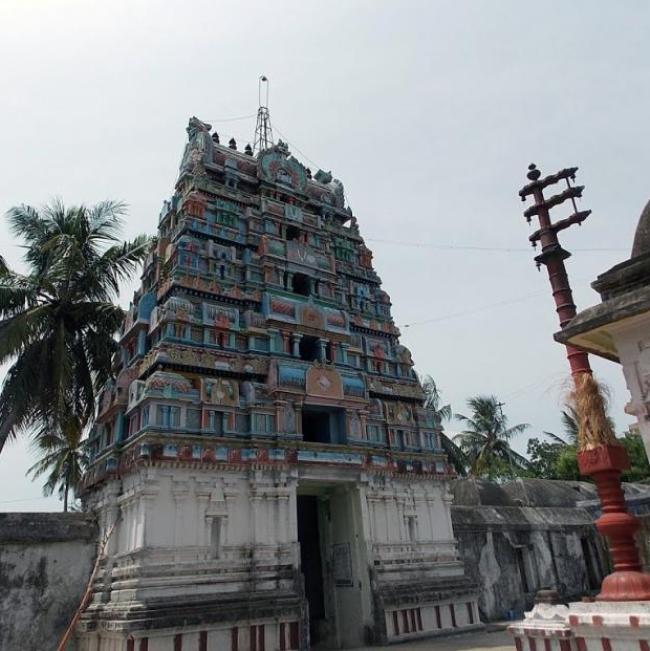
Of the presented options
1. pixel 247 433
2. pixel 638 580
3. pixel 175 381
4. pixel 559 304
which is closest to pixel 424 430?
pixel 247 433

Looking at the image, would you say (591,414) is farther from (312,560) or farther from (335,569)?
(312,560)

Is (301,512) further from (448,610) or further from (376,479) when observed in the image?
(448,610)

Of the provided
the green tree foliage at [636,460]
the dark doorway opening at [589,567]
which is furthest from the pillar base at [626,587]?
the green tree foliage at [636,460]

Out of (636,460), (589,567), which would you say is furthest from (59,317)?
(636,460)

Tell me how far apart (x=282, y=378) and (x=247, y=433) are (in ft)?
Answer: 6.12

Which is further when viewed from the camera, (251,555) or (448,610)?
(448,610)

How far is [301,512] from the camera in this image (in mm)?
18562

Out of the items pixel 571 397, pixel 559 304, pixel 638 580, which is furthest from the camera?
pixel 559 304

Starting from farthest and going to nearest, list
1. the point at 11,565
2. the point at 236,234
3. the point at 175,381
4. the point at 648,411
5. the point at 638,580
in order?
the point at 236,234 → the point at 175,381 → the point at 11,565 → the point at 638,580 → the point at 648,411

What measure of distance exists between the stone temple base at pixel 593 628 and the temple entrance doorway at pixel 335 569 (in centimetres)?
907

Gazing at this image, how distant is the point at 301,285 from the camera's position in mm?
19297

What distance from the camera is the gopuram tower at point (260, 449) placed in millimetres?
12961

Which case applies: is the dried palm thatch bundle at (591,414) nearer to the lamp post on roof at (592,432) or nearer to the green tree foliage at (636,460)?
the lamp post on roof at (592,432)

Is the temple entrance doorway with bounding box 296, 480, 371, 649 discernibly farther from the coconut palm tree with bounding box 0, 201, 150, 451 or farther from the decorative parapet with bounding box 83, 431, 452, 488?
the coconut palm tree with bounding box 0, 201, 150, 451
